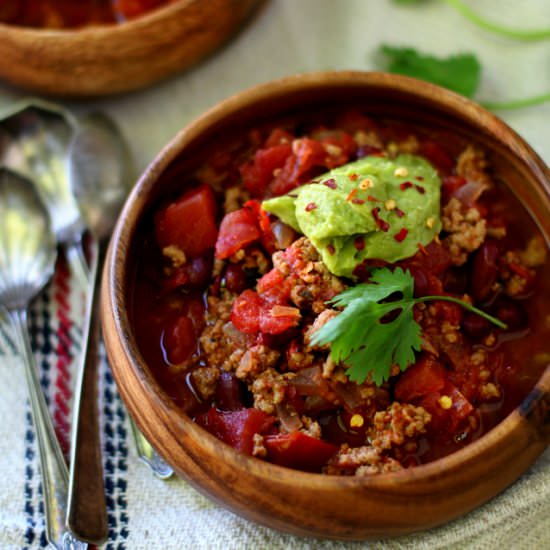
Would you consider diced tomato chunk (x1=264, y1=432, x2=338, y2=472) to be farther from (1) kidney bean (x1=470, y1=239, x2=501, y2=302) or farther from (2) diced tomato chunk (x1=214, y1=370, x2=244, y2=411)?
(1) kidney bean (x1=470, y1=239, x2=501, y2=302)

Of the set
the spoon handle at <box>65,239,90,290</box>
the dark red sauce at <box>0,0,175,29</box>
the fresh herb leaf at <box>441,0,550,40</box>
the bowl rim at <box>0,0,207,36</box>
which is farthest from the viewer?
the dark red sauce at <box>0,0,175,29</box>

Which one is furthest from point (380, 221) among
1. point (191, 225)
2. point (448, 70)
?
point (448, 70)

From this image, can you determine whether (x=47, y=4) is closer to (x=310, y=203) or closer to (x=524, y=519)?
(x=310, y=203)

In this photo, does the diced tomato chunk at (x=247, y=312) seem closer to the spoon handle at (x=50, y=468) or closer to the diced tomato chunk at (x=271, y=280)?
the diced tomato chunk at (x=271, y=280)

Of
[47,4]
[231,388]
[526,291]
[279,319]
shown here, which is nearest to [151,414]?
[231,388]

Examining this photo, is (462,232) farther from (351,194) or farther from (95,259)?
(95,259)

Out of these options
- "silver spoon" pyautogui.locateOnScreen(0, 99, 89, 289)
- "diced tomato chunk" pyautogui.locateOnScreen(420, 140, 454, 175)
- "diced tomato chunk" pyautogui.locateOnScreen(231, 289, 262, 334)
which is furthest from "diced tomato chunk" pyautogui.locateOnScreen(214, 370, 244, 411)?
"silver spoon" pyautogui.locateOnScreen(0, 99, 89, 289)
